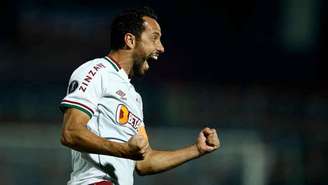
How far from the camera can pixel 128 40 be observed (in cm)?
325

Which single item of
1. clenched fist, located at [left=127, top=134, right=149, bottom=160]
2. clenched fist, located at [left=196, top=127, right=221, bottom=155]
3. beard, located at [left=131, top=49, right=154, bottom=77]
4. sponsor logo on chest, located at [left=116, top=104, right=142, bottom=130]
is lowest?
clenched fist, located at [left=127, top=134, right=149, bottom=160]

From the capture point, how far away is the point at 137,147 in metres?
2.63

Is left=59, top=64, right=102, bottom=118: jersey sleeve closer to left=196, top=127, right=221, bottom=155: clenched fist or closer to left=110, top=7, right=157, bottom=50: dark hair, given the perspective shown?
left=110, top=7, right=157, bottom=50: dark hair

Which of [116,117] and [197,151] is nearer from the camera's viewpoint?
[116,117]

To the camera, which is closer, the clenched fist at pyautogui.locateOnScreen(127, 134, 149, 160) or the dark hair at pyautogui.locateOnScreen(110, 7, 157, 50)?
the clenched fist at pyautogui.locateOnScreen(127, 134, 149, 160)

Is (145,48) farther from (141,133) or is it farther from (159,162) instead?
(159,162)

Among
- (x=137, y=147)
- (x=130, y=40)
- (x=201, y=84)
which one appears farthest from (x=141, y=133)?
(x=201, y=84)

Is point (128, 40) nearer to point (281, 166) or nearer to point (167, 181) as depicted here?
point (167, 181)

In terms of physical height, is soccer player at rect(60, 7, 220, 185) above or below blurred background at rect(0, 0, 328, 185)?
below

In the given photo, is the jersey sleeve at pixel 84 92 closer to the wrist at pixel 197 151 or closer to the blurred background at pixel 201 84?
the wrist at pixel 197 151

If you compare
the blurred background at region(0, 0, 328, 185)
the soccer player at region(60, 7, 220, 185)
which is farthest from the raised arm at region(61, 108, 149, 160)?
the blurred background at region(0, 0, 328, 185)

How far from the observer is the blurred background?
6.70m

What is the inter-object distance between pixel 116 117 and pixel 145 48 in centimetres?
36

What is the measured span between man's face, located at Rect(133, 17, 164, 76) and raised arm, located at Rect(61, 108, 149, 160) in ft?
1.62
